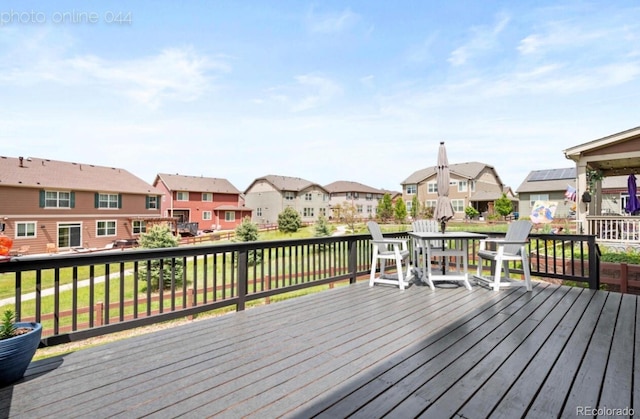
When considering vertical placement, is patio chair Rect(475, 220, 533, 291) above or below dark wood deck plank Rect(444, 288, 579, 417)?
above

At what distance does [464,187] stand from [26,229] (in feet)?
110

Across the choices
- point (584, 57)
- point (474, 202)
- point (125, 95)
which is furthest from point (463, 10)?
point (474, 202)

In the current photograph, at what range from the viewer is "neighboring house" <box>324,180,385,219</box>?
4141 cm

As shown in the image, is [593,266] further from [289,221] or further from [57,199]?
[57,199]

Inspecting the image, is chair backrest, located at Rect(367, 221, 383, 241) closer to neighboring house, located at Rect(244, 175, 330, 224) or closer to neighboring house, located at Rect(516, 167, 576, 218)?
neighboring house, located at Rect(516, 167, 576, 218)

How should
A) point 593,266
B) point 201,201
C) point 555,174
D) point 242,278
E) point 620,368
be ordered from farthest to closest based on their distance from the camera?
1. point 201,201
2. point 555,174
3. point 593,266
4. point 242,278
5. point 620,368

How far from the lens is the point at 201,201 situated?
98.0 ft

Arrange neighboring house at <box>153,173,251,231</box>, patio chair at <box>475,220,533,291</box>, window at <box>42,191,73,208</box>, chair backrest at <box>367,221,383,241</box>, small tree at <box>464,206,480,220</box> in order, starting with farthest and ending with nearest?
neighboring house at <box>153,173,251,231</box> < small tree at <box>464,206,480,220</box> < window at <box>42,191,73,208</box> < chair backrest at <box>367,221,383,241</box> < patio chair at <box>475,220,533,291</box>

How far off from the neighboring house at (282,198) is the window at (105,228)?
15.3m

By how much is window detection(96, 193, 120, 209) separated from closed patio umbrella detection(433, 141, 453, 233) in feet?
74.4

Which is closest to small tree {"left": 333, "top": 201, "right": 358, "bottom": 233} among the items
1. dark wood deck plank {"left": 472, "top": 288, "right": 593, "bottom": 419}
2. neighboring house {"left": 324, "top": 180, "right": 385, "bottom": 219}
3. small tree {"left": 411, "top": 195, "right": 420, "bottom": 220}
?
small tree {"left": 411, "top": 195, "right": 420, "bottom": 220}

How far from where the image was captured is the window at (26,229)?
56.9 ft

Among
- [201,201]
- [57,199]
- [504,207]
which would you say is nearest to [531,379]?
[57,199]

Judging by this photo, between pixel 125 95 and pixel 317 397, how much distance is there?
1091 cm
